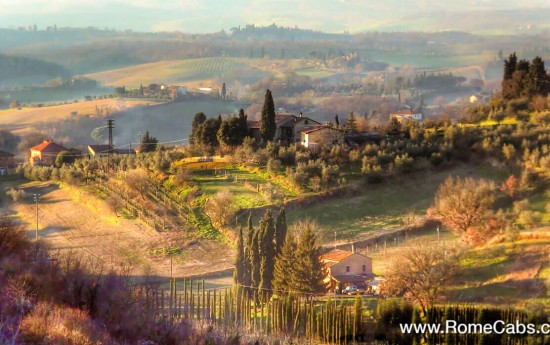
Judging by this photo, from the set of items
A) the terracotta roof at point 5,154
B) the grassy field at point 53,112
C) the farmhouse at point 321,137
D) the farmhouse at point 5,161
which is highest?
the farmhouse at point 321,137

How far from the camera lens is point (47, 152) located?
2530 cm

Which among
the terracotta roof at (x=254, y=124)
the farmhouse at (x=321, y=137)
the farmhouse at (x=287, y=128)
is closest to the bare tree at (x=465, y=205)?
the farmhouse at (x=321, y=137)

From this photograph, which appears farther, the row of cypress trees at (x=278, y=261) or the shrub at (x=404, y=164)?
the shrub at (x=404, y=164)

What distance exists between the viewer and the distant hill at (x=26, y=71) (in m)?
38.6

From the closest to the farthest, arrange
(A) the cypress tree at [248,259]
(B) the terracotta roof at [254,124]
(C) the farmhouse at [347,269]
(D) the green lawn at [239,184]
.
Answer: (C) the farmhouse at [347,269], (A) the cypress tree at [248,259], (D) the green lawn at [239,184], (B) the terracotta roof at [254,124]

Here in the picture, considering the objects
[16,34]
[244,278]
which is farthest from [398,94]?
[244,278]

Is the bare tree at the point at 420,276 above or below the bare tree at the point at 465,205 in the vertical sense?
below

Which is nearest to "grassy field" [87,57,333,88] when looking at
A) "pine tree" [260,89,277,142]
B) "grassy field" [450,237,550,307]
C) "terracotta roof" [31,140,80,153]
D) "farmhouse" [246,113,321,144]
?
"terracotta roof" [31,140,80,153]

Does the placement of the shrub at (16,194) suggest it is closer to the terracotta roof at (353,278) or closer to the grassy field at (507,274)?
the terracotta roof at (353,278)

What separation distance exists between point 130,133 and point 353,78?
1936 centimetres

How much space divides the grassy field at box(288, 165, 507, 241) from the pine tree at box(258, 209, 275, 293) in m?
1.78

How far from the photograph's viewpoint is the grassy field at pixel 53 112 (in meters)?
31.8

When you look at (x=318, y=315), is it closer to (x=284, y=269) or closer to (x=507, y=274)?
(x=284, y=269)

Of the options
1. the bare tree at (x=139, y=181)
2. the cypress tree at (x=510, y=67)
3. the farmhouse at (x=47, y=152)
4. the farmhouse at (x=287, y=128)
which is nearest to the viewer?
the bare tree at (x=139, y=181)
